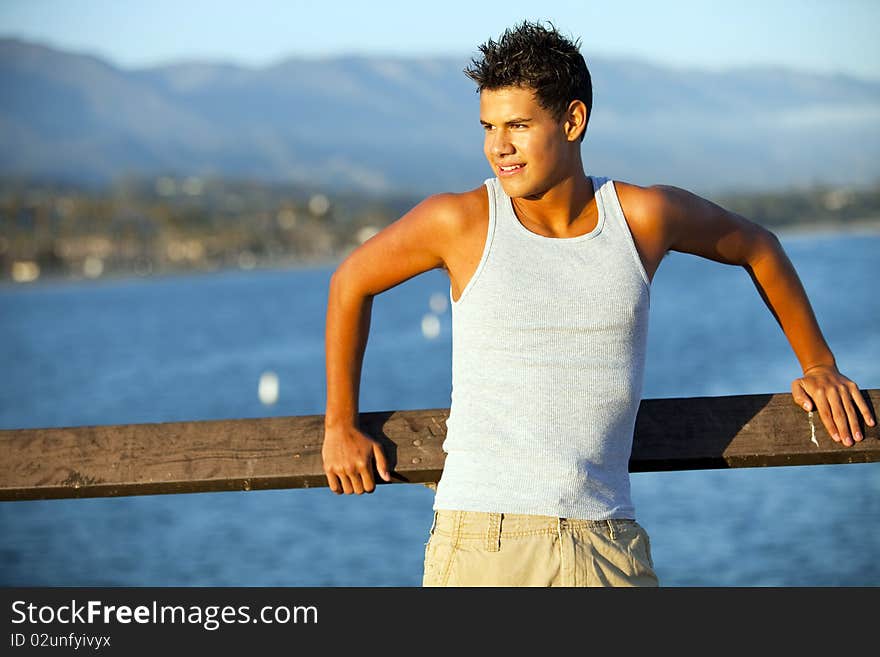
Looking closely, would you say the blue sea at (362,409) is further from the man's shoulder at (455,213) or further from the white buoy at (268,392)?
the man's shoulder at (455,213)

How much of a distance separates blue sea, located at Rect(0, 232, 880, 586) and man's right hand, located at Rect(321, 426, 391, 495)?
12735 mm

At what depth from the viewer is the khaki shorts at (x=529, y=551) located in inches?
94.3

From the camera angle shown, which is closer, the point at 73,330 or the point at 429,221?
the point at 429,221

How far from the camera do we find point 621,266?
247 cm

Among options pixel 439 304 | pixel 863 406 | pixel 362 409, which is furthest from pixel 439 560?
pixel 439 304

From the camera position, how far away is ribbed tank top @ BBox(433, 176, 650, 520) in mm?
2404

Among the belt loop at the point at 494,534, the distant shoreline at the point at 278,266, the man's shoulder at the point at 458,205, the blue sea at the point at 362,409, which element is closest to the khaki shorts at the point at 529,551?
the belt loop at the point at 494,534

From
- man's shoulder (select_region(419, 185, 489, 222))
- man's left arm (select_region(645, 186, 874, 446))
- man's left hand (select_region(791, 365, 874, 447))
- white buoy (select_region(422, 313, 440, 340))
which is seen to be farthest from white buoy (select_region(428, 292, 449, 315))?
man's shoulder (select_region(419, 185, 489, 222))

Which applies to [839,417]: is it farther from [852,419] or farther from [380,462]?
[380,462]

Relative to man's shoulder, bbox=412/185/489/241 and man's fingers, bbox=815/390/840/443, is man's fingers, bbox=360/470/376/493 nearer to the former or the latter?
man's shoulder, bbox=412/185/489/241

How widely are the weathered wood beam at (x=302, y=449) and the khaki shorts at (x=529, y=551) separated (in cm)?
20
